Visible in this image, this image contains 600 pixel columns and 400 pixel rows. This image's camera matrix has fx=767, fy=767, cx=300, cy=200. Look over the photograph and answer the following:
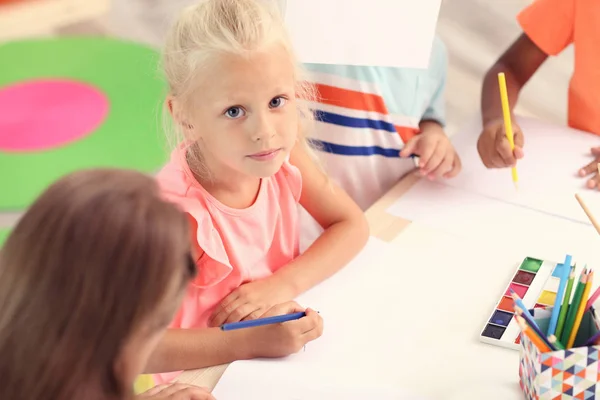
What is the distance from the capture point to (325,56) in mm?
938

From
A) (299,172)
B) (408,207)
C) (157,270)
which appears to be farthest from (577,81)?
(157,270)

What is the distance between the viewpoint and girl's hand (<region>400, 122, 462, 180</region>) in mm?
1049

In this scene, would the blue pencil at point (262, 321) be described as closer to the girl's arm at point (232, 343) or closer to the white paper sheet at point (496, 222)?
the girl's arm at point (232, 343)

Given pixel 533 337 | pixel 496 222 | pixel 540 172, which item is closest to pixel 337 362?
pixel 533 337

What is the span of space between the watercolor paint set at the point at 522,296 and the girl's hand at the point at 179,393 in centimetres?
29

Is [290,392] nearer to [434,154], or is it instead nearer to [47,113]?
[434,154]

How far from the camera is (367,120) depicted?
114 cm

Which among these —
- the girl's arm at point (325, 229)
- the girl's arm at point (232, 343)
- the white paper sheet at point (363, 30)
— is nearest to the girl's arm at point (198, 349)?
the girl's arm at point (232, 343)

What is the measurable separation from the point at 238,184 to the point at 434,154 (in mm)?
307

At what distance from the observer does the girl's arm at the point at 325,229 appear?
0.87m

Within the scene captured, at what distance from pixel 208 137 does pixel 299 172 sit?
0.53ft

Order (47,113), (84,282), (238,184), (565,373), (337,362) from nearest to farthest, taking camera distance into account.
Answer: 1. (84,282)
2. (565,373)
3. (337,362)
4. (238,184)
5. (47,113)

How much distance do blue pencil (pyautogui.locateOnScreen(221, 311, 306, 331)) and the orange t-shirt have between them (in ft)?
2.18

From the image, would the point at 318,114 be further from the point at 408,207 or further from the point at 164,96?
the point at 164,96
